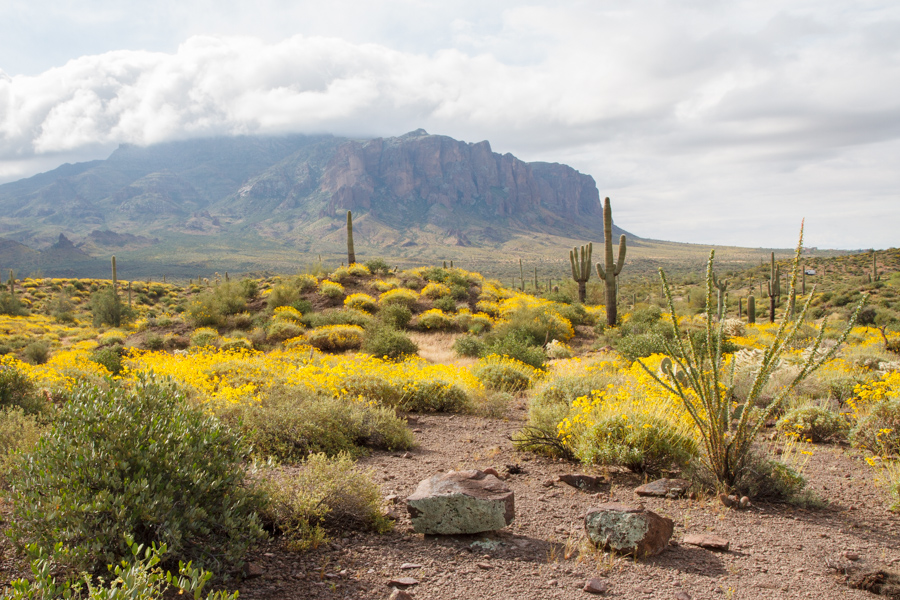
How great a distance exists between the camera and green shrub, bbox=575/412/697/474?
237 inches

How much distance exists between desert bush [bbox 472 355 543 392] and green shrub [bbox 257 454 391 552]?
6596 mm

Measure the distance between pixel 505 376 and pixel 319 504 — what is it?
24.4 feet

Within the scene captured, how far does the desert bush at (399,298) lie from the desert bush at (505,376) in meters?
10.5

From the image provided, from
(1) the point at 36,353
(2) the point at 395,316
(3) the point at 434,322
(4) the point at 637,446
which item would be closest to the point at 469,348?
(3) the point at 434,322

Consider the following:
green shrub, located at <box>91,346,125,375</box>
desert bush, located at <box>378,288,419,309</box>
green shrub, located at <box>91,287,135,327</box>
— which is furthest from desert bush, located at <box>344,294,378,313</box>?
green shrub, located at <box>91,287,135,327</box>

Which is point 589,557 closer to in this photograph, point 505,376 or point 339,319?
point 505,376

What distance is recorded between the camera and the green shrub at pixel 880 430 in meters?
6.64

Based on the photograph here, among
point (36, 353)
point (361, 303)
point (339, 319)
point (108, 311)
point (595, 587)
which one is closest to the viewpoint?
point (595, 587)

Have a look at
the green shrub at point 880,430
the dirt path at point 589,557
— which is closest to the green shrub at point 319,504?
the dirt path at point 589,557

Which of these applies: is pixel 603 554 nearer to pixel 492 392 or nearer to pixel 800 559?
pixel 800 559

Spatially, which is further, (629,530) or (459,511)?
(459,511)

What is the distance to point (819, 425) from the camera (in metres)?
7.53

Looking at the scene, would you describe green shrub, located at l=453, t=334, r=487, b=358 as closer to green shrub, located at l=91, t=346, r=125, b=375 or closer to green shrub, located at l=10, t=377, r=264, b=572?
green shrub, located at l=91, t=346, r=125, b=375

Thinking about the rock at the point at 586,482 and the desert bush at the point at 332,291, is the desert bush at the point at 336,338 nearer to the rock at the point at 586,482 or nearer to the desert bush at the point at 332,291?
the desert bush at the point at 332,291
